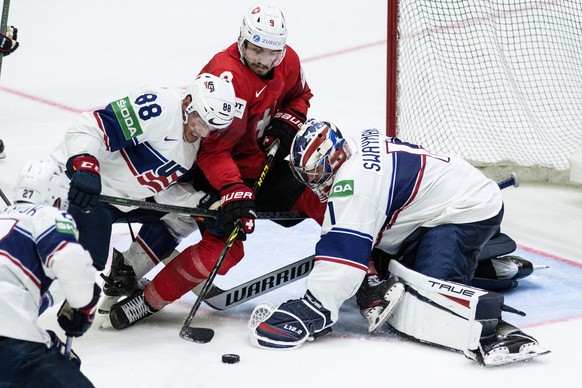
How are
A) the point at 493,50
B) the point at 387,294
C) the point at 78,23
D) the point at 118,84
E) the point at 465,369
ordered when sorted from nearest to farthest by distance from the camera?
the point at 465,369, the point at 387,294, the point at 493,50, the point at 118,84, the point at 78,23

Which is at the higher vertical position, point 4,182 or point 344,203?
point 344,203

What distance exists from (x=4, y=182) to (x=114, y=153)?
169 cm

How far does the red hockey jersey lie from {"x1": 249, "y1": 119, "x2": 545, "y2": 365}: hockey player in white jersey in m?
0.30

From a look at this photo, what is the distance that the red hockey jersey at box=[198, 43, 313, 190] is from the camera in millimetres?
4016

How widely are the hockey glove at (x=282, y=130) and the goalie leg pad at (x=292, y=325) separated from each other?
738 millimetres

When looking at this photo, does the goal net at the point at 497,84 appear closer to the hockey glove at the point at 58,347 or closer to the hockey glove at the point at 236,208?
the hockey glove at the point at 236,208

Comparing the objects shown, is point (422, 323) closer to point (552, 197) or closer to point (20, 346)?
point (20, 346)

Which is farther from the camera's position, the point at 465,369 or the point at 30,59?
the point at 30,59

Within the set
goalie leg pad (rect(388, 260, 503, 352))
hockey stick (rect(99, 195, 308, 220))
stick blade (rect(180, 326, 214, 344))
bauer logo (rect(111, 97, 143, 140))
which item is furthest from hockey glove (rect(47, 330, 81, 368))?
goalie leg pad (rect(388, 260, 503, 352))

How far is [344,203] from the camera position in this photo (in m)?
3.76

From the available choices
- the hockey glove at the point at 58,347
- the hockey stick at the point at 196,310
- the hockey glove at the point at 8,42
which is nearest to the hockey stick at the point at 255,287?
the hockey stick at the point at 196,310

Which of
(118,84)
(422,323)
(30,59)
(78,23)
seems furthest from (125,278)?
(78,23)

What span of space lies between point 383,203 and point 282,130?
0.64 meters

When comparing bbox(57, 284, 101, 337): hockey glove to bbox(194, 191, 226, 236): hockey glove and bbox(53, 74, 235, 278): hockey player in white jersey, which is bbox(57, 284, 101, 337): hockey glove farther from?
bbox(194, 191, 226, 236): hockey glove
